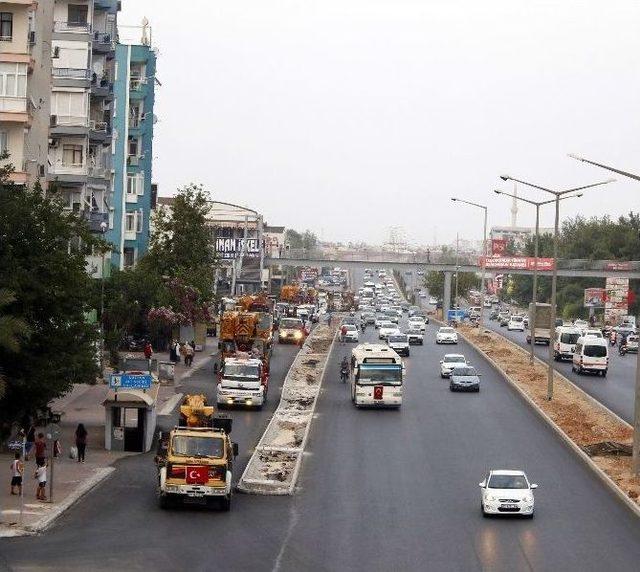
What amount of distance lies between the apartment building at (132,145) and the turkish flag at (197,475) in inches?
2459

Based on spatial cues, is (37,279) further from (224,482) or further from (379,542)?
(379,542)

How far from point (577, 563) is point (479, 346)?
7856 cm

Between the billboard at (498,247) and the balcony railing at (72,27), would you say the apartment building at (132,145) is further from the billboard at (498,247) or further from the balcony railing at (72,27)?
the billboard at (498,247)

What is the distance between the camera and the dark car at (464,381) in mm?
77062

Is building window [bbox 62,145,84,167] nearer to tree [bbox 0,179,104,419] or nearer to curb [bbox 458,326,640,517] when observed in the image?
curb [bbox 458,326,640,517]

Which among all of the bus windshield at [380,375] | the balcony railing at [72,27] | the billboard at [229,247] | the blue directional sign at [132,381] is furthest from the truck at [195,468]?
the billboard at [229,247]

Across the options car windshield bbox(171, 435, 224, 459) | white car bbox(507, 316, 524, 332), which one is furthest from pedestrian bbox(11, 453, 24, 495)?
white car bbox(507, 316, 524, 332)

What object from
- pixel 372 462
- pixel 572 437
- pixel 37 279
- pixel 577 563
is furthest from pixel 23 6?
pixel 577 563

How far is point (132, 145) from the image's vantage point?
110438 mm

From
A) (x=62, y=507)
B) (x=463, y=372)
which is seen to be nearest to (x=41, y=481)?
(x=62, y=507)

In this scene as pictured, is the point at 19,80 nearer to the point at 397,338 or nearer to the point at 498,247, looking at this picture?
the point at 397,338

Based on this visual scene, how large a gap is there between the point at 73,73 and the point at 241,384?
68.8ft

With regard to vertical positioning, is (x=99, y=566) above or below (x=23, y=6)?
below

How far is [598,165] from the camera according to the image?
4597cm
